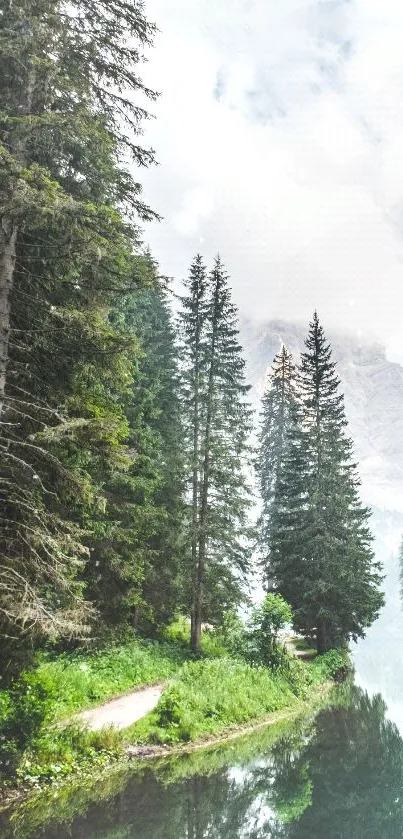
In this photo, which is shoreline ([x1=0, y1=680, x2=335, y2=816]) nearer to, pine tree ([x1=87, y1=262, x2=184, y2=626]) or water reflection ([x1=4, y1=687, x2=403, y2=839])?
water reflection ([x1=4, y1=687, x2=403, y2=839])

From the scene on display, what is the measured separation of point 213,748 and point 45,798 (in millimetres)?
5612

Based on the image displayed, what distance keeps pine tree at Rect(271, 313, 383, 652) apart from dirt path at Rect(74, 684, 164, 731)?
1199 cm

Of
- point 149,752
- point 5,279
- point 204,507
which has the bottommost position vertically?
point 149,752

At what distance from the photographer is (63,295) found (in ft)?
Result: 34.1

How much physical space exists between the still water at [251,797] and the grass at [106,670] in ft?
11.3

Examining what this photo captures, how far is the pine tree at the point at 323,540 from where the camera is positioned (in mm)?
26766

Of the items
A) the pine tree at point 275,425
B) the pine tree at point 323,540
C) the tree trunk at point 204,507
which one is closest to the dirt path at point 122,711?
the tree trunk at point 204,507

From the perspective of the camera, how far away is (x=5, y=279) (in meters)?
Answer: 9.04

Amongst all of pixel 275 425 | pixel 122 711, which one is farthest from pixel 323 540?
pixel 275 425

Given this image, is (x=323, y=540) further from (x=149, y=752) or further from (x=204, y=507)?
(x=149, y=752)

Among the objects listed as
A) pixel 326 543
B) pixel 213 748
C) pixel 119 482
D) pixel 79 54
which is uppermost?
pixel 79 54

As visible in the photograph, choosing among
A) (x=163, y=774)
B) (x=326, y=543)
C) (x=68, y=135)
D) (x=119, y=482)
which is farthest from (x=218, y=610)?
(x=68, y=135)

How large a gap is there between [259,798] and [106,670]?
894cm

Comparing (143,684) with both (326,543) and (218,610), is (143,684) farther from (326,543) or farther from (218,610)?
(326,543)
